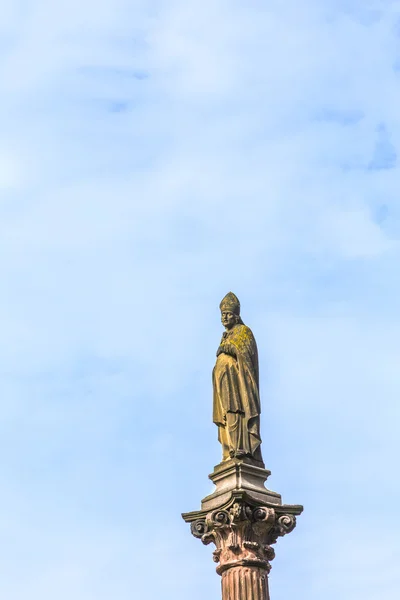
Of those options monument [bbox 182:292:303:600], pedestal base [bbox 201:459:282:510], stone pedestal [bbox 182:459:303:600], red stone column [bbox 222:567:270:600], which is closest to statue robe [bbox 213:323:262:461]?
monument [bbox 182:292:303:600]

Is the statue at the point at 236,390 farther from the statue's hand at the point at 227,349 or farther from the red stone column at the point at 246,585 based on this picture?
the red stone column at the point at 246,585

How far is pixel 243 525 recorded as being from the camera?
1906 cm

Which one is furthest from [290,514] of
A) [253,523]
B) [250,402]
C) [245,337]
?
[245,337]

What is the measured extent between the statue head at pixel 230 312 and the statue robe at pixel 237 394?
0.42ft

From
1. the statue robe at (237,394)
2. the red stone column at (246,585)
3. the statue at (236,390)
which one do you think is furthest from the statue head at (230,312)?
the red stone column at (246,585)

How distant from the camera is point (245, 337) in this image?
69.7 ft

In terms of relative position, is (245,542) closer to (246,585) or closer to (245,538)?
(245,538)

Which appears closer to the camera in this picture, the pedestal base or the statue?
the pedestal base

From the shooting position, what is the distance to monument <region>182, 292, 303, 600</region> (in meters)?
18.9

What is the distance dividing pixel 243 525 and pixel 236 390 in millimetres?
2521

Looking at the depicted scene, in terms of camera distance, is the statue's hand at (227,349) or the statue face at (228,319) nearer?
the statue's hand at (227,349)

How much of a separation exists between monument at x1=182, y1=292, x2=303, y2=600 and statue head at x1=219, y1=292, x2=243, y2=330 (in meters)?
0.74

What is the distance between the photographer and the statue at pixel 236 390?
65.9 feet

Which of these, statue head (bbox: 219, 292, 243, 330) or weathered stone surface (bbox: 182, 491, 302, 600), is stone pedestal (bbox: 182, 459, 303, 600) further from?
statue head (bbox: 219, 292, 243, 330)
